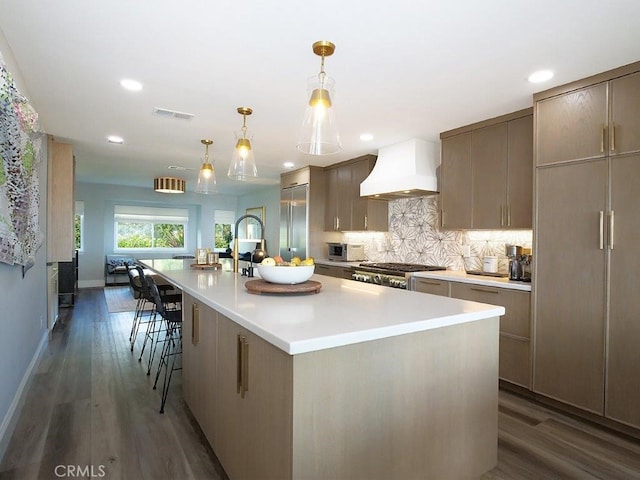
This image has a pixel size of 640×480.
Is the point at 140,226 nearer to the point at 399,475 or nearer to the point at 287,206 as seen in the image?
the point at 287,206

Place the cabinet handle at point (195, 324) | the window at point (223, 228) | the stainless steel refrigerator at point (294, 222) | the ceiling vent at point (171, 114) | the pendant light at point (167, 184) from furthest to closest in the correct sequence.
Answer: the window at point (223, 228) < the pendant light at point (167, 184) < the stainless steel refrigerator at point (294, 222) < the ceiling vent at point (171, 114) < the cabinet handle at point (195, 324)

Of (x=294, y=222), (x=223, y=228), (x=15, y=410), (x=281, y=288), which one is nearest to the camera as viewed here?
(x=281, y=288)

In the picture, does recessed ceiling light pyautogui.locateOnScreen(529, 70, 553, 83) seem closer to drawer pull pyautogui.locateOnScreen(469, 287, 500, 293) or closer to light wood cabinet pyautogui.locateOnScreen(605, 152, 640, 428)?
light wood cabinet pyautogui.locateOnScreen(605, 152, 640, 428)

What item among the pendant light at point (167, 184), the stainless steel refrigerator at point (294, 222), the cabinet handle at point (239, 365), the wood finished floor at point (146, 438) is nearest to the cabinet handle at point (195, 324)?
the wood finished floor at point (146, 438)

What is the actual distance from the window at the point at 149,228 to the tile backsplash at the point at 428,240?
5.95 m

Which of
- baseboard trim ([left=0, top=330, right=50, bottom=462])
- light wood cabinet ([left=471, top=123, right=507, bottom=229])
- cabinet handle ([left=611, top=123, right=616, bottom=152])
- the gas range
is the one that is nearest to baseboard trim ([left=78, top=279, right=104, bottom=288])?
baseboard trim ([left=0, top=330, right=50, bottom=462])

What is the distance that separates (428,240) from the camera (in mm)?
4500

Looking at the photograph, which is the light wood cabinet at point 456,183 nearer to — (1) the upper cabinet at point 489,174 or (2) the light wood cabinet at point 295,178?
(1) the upper cabinet at point 489,174

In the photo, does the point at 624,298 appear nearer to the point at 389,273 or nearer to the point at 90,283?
the point at 389,273

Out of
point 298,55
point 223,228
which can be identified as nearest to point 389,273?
point 298,55

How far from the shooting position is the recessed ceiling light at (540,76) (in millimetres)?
2435

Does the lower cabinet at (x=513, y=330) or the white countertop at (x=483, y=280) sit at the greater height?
the white countertop at (x=483, y=280)

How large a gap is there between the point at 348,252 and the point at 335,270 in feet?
1.26

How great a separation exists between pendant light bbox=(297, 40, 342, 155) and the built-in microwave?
130 inches
